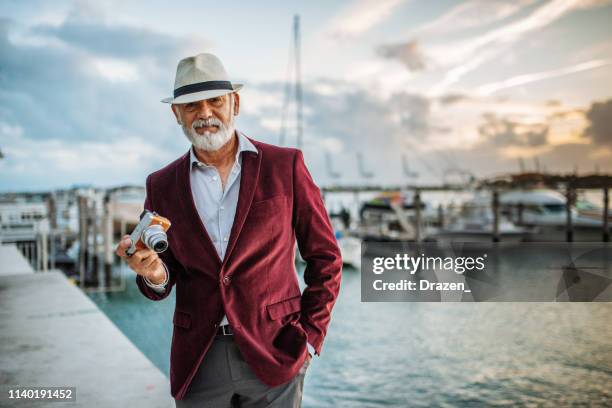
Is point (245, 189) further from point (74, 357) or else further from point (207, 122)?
point (74, 357)

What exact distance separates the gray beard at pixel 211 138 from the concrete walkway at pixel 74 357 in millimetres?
1952

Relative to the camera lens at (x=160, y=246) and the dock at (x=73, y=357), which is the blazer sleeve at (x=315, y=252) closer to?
the camera lens at (x=160, y=246)

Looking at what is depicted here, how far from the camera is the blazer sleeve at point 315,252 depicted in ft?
5.90

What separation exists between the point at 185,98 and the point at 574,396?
572 centimetres

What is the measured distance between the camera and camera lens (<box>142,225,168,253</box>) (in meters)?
1.51

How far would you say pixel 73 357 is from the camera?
165 inches

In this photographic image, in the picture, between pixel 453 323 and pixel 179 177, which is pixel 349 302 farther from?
pixel 179 177

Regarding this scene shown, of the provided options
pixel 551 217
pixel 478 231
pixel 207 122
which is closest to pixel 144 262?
pixel 207 122

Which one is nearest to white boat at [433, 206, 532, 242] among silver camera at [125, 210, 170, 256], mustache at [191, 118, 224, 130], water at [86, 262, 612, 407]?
water at [86, 262, 612, 407]

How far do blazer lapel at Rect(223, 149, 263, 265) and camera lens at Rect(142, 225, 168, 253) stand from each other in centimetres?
21

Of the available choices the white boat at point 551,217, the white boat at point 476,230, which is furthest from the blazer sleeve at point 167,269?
the white boat at point 551,217

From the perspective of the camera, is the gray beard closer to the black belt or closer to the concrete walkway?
the black belt

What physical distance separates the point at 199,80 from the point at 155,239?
536 mm

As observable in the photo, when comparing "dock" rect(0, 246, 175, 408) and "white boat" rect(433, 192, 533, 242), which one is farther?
"white boat" rect(433, 192, 533, 242)
